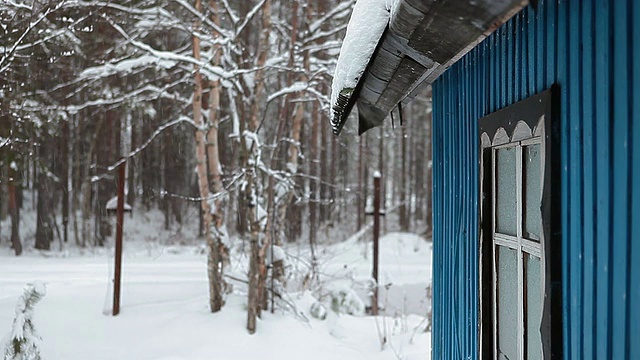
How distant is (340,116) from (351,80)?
1.46ft

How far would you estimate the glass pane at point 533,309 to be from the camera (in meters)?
2.29

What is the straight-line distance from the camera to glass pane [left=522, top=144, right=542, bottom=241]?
2.29 metres

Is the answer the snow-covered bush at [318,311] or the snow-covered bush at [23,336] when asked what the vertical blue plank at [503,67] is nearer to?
the snow-covered bush at [23,336]

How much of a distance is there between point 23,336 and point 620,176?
16.2 feet

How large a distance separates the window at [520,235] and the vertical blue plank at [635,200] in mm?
462

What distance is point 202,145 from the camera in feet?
28.4

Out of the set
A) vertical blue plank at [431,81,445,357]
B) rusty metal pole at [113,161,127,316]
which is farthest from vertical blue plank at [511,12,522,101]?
rusty metal pole at [113,161,127,316]

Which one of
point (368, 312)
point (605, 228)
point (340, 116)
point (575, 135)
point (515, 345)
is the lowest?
point (368, 312)

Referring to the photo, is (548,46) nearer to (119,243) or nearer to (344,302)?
(119,243)

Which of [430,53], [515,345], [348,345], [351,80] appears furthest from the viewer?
[348,345]

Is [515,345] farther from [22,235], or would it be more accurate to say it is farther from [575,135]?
[22,235]

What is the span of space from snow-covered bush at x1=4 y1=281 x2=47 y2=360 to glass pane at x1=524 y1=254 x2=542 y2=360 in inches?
169

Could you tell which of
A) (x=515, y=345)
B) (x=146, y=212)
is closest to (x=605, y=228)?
(x=515, y=345)

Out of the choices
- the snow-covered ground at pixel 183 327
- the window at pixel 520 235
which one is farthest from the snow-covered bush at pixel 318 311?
the window at pixel 520 235
